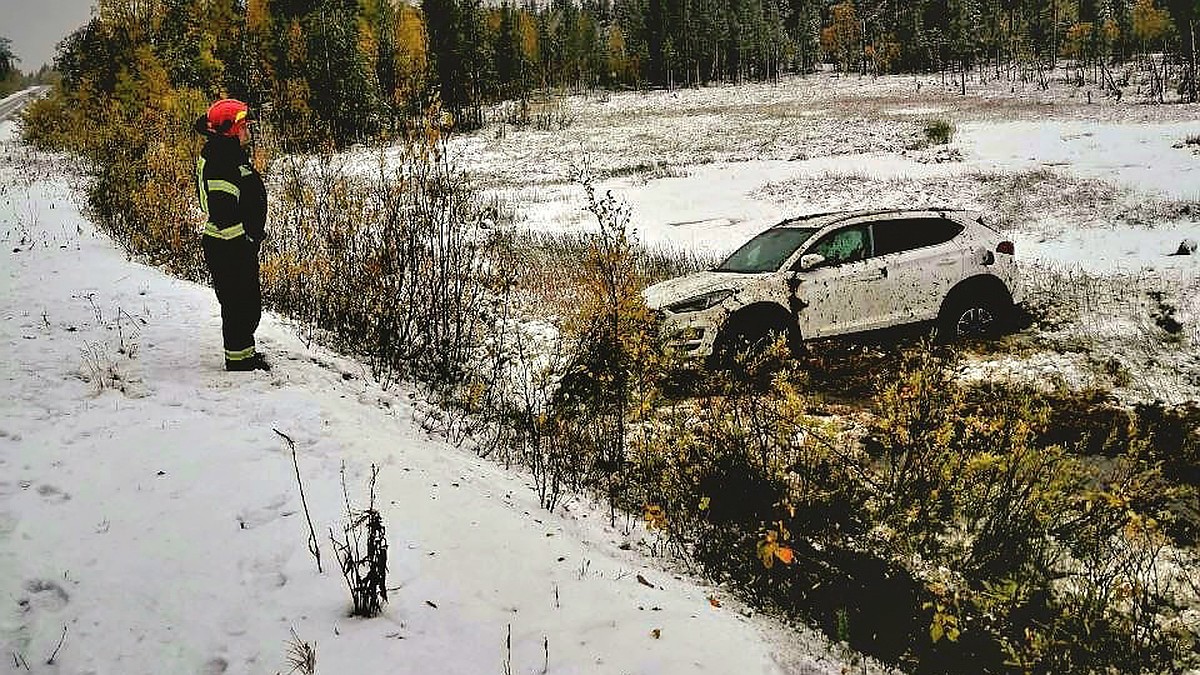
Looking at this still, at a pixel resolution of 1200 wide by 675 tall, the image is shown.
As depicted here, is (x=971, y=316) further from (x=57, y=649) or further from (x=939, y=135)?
(x=939, y=135)

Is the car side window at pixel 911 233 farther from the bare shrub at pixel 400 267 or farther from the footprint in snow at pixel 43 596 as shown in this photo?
the footprint in snow at pixel 43 596

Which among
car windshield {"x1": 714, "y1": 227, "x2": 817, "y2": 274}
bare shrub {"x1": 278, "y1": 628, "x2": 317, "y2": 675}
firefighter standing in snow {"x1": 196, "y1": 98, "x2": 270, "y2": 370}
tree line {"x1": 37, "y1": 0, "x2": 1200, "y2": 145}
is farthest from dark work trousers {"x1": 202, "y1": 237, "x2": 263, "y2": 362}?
car windshield {"x1": 714, "y1": 227, "x2": 817, "y2": 274}

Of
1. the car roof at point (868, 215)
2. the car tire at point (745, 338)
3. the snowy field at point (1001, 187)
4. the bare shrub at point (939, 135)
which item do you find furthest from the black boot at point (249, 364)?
the bare shrub at point (939, 135)

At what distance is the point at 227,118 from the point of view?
5.18 meters

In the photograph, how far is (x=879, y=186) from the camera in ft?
64.5

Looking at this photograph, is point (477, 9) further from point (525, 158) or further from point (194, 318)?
point (194, 318)

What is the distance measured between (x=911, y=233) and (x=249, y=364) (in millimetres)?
7037

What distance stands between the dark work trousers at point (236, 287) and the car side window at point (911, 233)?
6.37 meters

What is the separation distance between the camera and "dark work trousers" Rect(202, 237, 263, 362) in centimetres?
529

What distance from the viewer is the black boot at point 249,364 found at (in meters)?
5.49

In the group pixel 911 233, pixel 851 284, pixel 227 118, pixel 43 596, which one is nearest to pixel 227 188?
pixel 227 118

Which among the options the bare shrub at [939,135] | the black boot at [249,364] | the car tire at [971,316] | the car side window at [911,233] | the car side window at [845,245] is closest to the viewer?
the black boot at [249,364]

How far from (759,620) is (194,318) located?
5911mm

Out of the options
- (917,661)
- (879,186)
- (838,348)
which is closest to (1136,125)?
(879,186)
